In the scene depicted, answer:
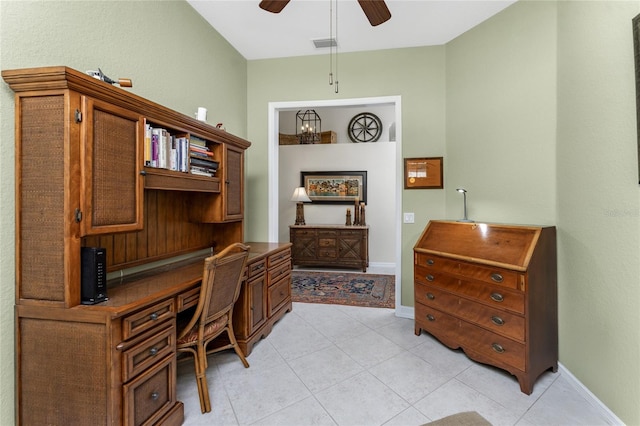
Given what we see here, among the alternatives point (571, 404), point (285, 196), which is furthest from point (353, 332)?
point (285, 196)

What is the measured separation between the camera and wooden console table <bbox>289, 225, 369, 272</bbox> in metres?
5.27

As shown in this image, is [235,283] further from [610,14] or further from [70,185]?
[610,14]

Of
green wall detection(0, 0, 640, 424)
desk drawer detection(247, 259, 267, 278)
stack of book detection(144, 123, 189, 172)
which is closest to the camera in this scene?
green wall detection(0, 0, 640, 424)

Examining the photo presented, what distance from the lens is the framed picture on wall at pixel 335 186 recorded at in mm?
5758

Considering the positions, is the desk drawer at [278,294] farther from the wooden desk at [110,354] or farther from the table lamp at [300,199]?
the table lamp at [300,199]

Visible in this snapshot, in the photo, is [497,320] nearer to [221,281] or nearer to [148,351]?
[221,281]

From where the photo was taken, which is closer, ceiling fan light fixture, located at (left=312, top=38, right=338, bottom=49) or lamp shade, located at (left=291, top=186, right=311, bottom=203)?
ceiling fan light fixture, located at (left=312, top=38, right=338, bottom=49)

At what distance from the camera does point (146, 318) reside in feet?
4.81

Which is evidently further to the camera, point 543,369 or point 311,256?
point 311,256

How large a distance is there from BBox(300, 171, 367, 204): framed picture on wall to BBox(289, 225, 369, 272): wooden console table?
720 millimetres

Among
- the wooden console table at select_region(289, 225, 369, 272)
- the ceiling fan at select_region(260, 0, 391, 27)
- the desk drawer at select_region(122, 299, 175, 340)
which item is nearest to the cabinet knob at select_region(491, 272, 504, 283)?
the ceiling fan at select_region(260, 0, 391, 27)

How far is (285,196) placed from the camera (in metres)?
6.08

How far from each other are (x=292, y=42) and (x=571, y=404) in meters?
3.83

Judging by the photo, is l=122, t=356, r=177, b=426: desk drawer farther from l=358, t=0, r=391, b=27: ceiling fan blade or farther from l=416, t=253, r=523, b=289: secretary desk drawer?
l=358, t=0, r=391, b=27: ceiling fan blade
